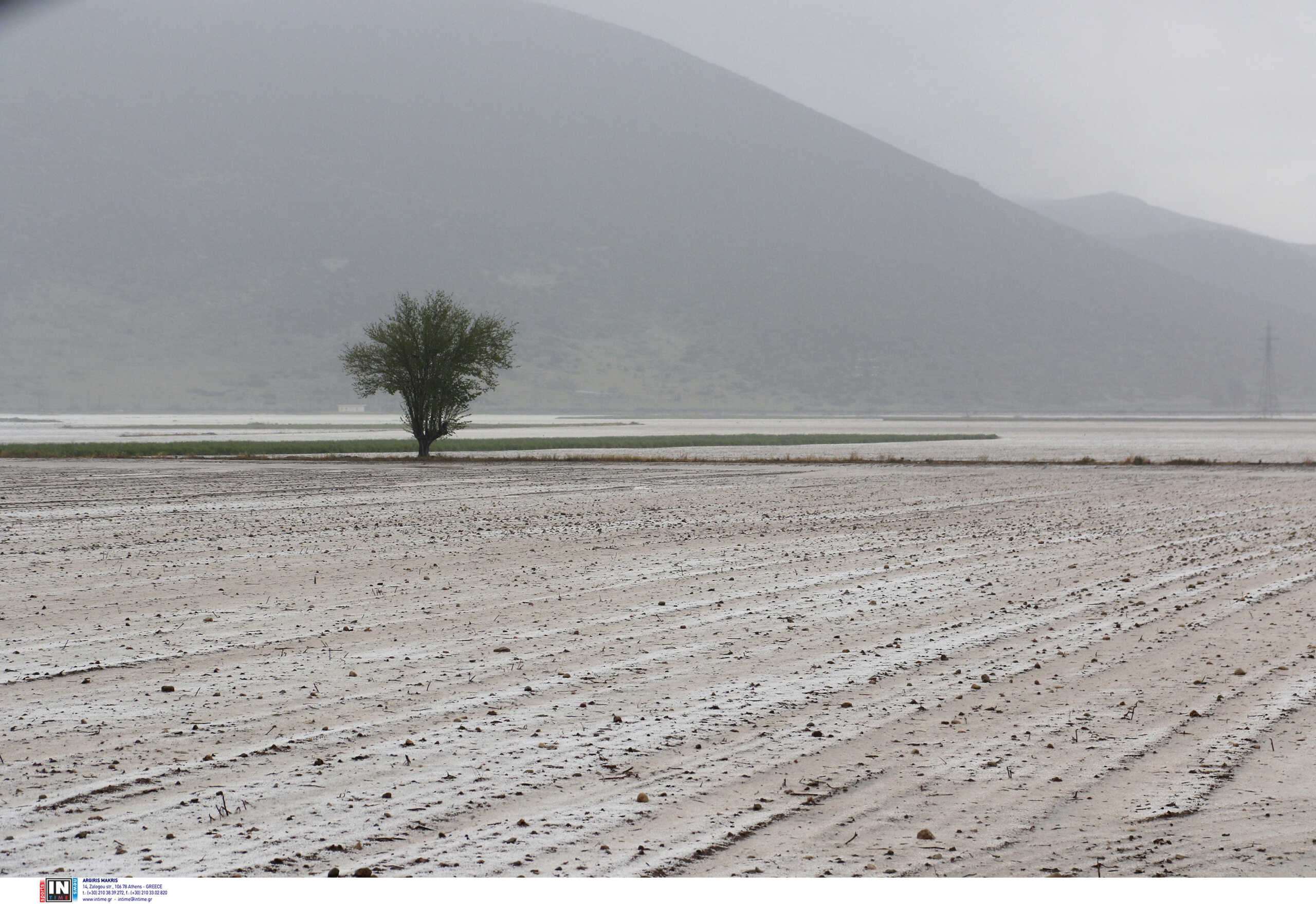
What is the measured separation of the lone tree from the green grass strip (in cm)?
362

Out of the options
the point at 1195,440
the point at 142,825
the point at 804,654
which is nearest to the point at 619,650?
the point at 804,654

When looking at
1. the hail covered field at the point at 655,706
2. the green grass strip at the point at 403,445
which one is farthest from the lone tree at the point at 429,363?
the hail covered field at the point at 655,706

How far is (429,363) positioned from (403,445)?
15065mm

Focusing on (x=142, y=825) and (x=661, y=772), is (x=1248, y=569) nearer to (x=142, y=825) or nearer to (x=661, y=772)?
(x=661, y=772)

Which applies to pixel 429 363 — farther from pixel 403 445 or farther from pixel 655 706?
pixel 655 706

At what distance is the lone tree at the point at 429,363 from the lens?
54.6 meters

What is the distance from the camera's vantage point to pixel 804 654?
1087cm

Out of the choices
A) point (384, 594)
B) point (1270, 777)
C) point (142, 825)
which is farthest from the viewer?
point (384, 594)

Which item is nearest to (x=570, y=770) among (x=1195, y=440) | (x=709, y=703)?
(x=709, y=703)

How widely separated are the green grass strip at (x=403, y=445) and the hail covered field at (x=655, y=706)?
37281mm

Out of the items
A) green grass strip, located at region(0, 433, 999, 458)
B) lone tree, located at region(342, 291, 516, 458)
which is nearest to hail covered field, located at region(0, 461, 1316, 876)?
lone tree, located at region(342, 291, 516, 458)

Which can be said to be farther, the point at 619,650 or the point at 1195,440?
the point at 1195,440

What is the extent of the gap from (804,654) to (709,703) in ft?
6.32
